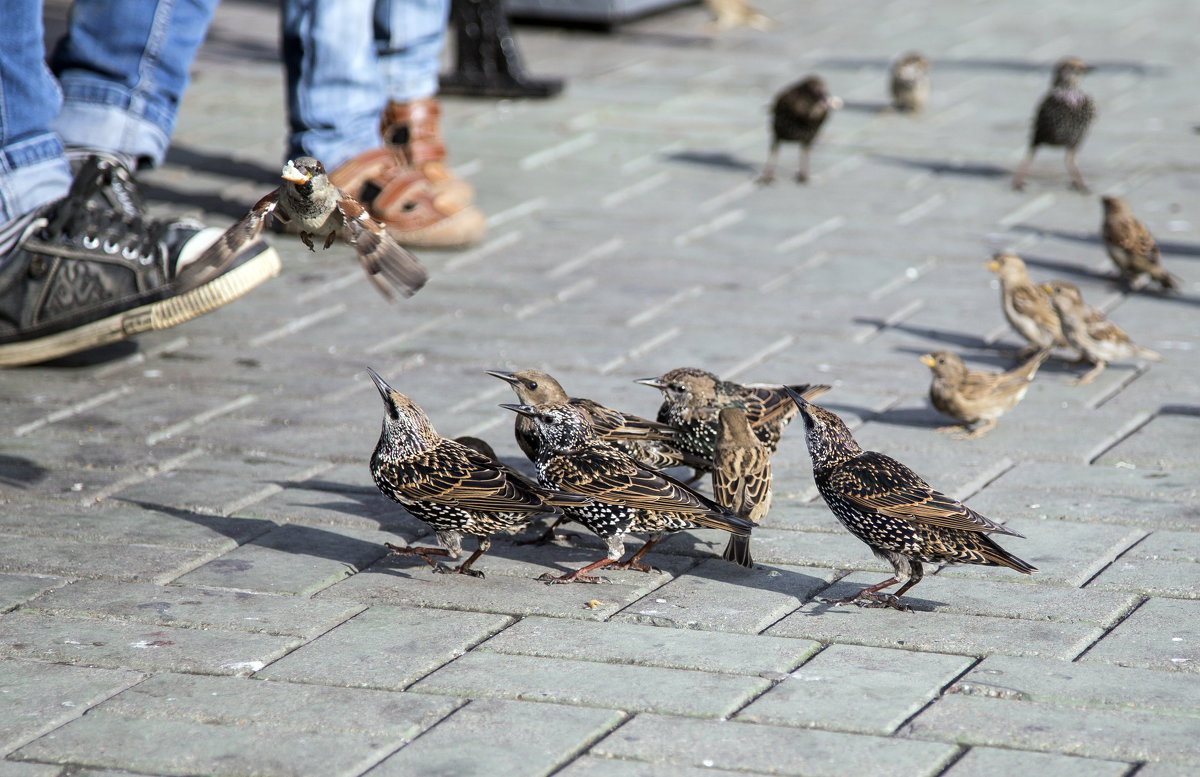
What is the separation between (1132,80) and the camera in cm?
1275

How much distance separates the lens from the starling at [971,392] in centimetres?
593

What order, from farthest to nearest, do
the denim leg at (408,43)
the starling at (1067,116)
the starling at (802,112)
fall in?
the starling at (802,112)
the starling at (1067,116)
the denim leg at (408,43)

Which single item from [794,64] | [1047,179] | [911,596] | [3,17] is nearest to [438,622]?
[911,596]

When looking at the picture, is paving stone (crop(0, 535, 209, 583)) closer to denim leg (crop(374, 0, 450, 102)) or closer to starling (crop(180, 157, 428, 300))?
starling (crop(180, 157, 428, 300))

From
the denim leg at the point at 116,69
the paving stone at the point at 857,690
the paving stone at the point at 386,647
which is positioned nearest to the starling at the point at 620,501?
the paving stone at the point at 386,647

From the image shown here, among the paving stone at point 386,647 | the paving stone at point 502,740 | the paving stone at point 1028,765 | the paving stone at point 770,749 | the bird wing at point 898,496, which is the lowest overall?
the paving stone at point 386,647

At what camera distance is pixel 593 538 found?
17.4ft

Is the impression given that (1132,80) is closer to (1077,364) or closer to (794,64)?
(794,64)

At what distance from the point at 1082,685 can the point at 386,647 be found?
185cm

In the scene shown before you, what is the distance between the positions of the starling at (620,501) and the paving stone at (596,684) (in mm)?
689

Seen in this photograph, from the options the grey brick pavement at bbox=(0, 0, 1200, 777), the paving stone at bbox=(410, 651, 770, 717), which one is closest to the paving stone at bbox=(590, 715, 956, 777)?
the grey brick pavement at bbox=(0, 0, 1200, 777)

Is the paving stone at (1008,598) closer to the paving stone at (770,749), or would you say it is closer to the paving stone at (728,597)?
the paving stone at (728,597)

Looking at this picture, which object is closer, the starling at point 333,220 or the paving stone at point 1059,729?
the paving stone at point 1059,729

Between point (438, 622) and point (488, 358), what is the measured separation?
266 centimetres
